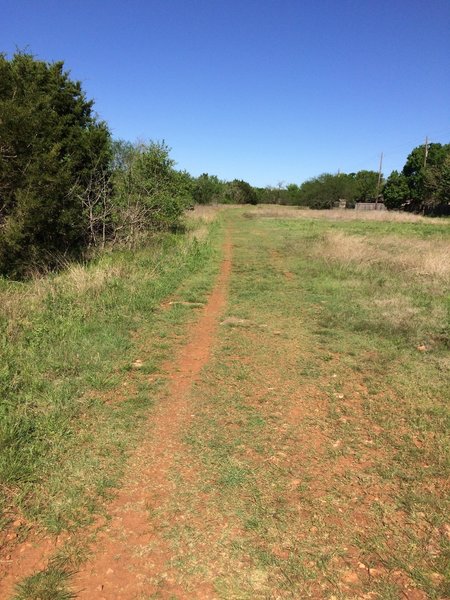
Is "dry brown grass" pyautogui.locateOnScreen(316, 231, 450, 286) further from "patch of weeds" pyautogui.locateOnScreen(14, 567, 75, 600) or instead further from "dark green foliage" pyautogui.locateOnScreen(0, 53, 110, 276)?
"patch of weeds" pyautogui.locateOnScreen(14, 567, 75, 600)

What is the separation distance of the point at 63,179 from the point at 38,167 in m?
0.75

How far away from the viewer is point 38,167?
987 cm

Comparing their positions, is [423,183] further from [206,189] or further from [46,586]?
[46,586]

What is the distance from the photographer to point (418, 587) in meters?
2.37

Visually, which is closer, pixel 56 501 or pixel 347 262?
pixel 56 501

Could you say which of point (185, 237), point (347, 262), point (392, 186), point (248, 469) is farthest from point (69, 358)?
point (392, 186)

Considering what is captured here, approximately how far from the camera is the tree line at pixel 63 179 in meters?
9.77

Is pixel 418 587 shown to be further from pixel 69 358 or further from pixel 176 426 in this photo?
pixel 69 358

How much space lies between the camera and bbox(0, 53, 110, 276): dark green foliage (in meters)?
9.70

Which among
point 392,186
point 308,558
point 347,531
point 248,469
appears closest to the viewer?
point 308,558

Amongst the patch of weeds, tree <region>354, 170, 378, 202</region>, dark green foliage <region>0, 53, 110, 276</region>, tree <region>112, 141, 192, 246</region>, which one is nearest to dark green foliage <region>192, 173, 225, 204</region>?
tree <region>354, 170, 378, 202</region>

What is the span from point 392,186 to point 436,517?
202ft

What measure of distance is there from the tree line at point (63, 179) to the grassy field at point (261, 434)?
9.62 ft

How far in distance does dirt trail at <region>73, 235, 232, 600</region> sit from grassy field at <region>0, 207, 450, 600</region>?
0.08m
